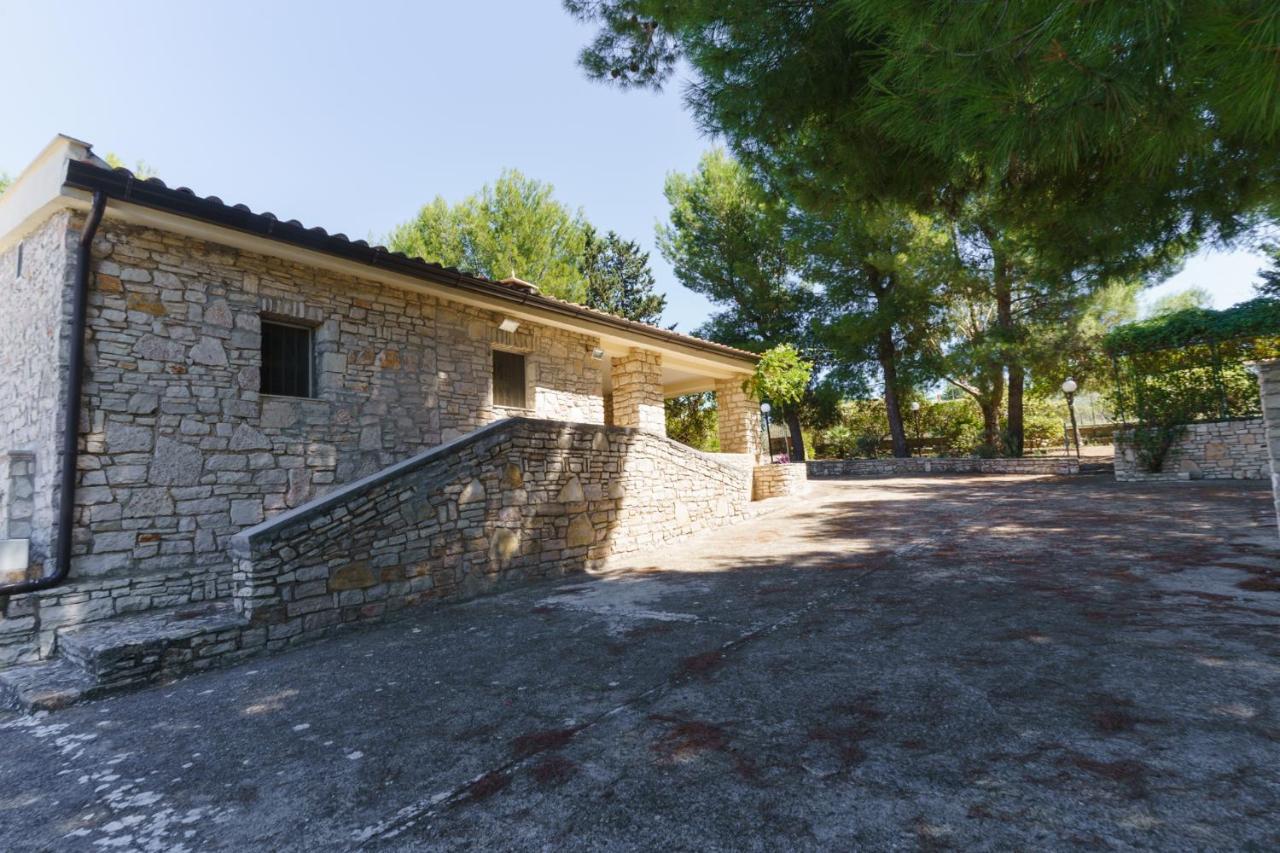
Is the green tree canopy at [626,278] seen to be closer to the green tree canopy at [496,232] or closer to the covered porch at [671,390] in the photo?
the green tree canopy at [496,232]

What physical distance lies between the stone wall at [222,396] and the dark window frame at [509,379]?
2.27ft

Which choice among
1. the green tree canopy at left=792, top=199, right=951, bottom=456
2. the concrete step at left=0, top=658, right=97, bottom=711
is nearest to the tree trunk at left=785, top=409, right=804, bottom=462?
the green tree canopy at left=792, top=199, right=951, bottom=456

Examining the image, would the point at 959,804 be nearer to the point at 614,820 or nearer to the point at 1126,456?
the point at 614,820

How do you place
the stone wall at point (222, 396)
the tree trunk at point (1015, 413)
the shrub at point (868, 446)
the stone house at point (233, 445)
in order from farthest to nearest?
the shrub at point (868, 446), the tree trunk at point (1015, 413), the stone wall at point (222, 396), the stone house at point (233, 445)

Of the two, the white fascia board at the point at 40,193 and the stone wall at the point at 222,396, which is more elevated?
the white fascia board at the point at 40,193

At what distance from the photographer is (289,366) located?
625 cm

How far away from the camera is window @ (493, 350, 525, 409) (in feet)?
27.0

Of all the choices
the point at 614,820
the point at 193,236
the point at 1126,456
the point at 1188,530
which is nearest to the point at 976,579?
the point at 1188,530

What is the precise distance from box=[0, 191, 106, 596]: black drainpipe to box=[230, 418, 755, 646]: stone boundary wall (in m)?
1.61

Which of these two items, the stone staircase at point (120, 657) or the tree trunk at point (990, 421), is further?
the tree trunk at point (990, 421)

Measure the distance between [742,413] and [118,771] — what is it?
36.6 ft

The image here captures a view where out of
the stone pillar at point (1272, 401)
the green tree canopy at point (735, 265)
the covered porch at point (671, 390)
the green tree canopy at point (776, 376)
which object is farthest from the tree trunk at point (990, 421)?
the stone pillar at point (1272, 401)

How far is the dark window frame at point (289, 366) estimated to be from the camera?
19.9 feet

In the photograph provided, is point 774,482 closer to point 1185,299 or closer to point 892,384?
point 892,384
